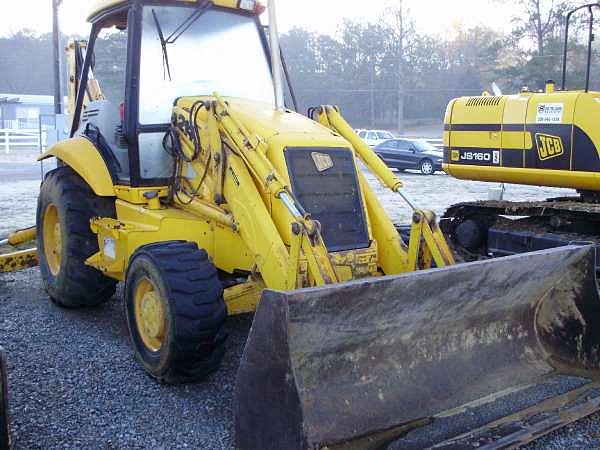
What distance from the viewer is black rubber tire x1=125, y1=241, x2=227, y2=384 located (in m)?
4.29

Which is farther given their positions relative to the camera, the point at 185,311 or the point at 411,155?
the point at 411,155

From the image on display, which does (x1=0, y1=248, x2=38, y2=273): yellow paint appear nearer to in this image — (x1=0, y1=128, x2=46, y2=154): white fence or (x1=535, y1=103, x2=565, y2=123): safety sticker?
(x1=535, y1=103, x2=565, y2=123): safety sticker

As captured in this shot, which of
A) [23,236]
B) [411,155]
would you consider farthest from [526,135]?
[411,155]

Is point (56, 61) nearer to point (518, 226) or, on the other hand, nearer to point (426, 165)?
point (518, 226)

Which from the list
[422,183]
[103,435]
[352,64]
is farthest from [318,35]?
[103,435]

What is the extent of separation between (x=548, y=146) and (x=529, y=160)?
A: 0.89ft

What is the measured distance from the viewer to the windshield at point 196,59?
5578mm

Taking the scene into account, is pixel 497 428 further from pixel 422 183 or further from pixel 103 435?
pixel 422 183

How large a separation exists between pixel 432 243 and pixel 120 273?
2551 millimetres

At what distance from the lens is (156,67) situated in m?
5.60

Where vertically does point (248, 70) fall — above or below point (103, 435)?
above

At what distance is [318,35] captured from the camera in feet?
206

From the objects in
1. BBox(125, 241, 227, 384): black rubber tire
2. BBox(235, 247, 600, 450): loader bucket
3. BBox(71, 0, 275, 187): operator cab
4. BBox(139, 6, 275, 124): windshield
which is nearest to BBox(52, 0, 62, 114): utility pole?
BBox(71, 0, 275, 187): operator cab

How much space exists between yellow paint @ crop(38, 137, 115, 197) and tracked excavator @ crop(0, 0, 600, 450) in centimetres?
2
